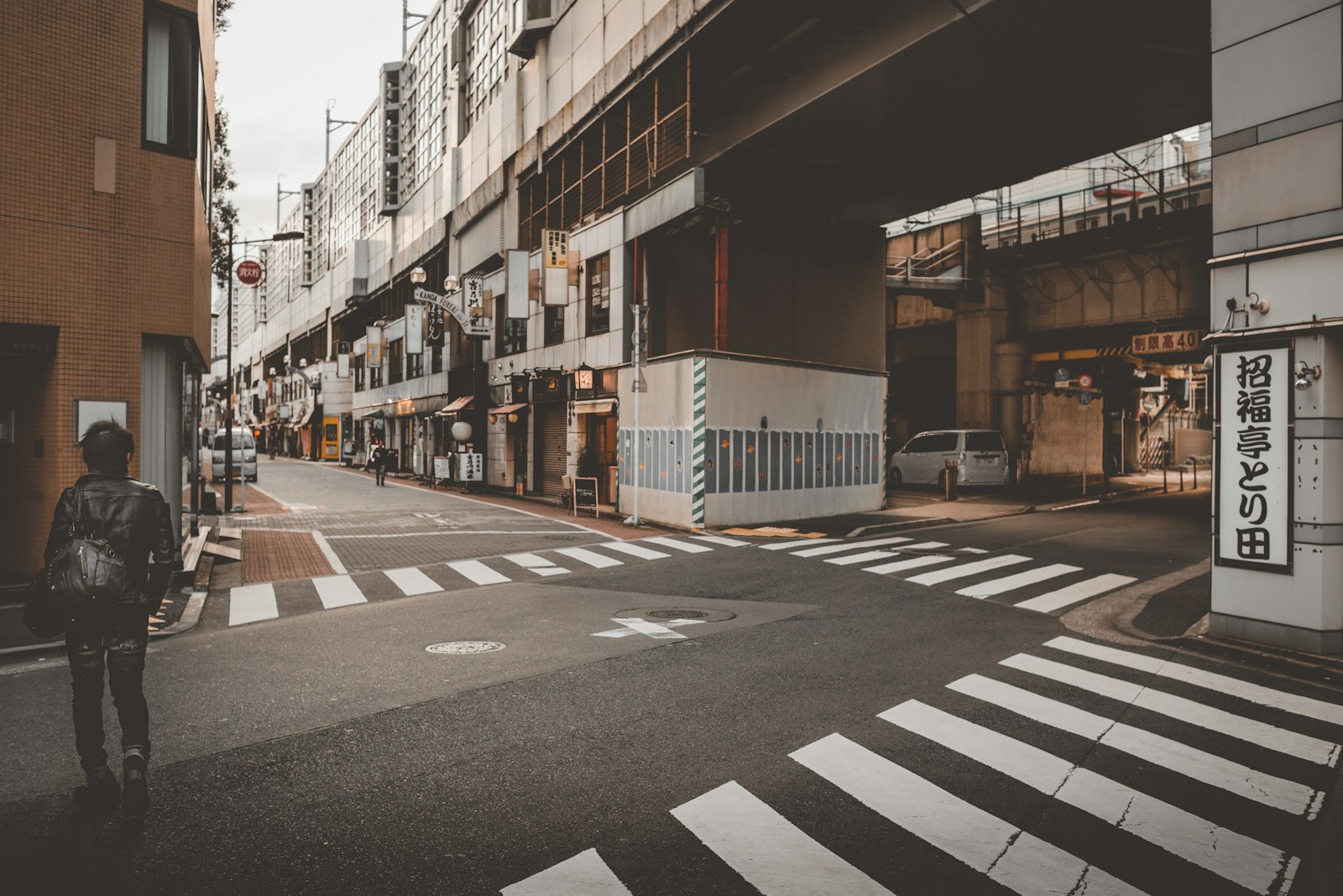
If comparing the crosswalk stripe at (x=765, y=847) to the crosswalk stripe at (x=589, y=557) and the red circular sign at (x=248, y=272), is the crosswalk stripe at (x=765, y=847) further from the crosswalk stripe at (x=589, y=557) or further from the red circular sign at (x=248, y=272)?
the red circular sign at (x=248, y=272)

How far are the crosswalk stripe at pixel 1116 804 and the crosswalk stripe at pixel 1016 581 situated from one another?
231 inches

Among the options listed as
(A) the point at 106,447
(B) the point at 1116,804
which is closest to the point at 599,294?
(A) the point at 106,447

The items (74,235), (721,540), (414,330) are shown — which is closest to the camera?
(74,235)

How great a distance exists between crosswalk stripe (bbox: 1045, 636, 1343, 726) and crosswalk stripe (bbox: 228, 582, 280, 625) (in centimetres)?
925

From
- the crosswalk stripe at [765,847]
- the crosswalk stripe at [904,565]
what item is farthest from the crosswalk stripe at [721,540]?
the crosswalk stripe at [765,847]

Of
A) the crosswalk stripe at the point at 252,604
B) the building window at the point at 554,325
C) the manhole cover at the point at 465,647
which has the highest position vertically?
the building window at the point at 554,325

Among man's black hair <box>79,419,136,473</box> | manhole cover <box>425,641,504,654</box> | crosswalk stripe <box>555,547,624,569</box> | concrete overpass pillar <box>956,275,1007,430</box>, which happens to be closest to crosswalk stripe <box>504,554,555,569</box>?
crosswalk stripe <box>555,547,624,569</box>

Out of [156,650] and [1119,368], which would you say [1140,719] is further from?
[1119,368]

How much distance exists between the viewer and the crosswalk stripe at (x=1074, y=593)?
36.4ft

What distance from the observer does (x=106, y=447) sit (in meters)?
5.03

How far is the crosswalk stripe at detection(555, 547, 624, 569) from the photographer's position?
1497 centimetres

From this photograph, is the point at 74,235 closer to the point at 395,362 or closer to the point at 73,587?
the point at 73,587

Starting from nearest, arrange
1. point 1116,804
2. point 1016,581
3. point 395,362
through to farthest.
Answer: point 1116,804
point 1016,581
point 395,362

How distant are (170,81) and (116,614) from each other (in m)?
10.9
